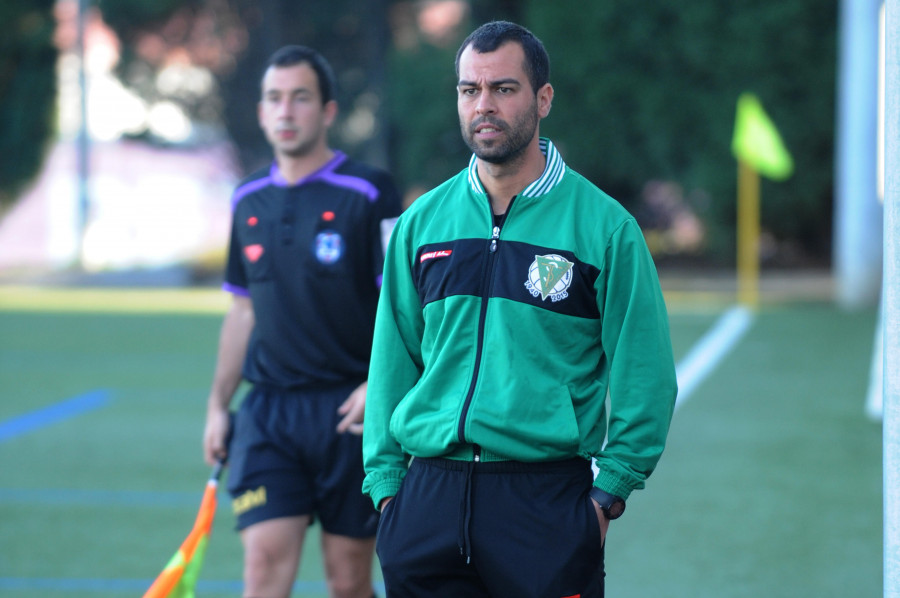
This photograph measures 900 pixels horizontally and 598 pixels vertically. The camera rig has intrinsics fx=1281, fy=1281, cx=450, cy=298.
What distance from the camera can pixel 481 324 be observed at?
316 centimetres

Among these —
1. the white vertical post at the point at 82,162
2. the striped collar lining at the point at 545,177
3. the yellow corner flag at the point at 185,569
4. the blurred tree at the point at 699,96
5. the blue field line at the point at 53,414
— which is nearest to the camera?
the striped collar lining at the point at 545,177

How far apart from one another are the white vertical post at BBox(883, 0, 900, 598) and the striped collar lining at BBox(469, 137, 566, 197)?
31.9 inches

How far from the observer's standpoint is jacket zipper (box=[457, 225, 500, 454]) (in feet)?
10.2

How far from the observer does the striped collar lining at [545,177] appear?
10.6 feet

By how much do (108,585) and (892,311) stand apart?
4454 millimetres

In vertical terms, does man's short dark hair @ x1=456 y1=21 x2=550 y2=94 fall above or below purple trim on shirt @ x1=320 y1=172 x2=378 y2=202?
above

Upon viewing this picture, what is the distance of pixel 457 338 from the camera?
318cm

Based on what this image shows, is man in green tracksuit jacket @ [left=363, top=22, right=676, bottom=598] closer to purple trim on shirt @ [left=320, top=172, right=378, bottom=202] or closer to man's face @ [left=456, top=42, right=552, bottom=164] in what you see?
man's face @ [left=456, top=42, right=552, bottom=164]

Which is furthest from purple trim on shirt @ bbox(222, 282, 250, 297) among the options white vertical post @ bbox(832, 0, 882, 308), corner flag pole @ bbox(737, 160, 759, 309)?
corner flag pole @ bbox(737, 160, 759, 309)

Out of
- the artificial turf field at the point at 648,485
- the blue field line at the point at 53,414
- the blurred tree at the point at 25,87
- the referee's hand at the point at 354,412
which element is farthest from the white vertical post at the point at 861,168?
the blurred tree at the point at 25,87

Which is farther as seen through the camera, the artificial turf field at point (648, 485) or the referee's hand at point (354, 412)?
the artificial turf field at point (648, 485)

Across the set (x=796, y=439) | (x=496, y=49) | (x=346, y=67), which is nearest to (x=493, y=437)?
(x=496, y=49)

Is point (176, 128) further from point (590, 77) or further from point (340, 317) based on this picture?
point (340, 317)

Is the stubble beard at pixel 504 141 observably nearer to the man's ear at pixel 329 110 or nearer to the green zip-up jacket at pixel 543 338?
the green zip-up jacket at pixel 543 338
